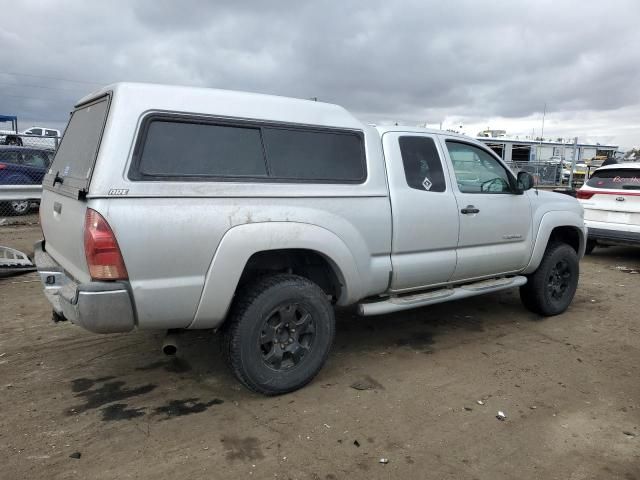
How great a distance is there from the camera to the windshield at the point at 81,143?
3.26 m

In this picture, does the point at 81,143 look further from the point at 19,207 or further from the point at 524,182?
the point at 19,207

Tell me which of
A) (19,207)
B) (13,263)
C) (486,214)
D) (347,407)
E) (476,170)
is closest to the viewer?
(347,407)

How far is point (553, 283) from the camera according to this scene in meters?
5.62

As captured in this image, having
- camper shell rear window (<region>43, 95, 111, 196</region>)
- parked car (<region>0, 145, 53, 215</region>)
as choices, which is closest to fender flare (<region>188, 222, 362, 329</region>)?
camper shell rear window (<region>43, 95, 111, 196</region>)

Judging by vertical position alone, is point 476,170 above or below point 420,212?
above

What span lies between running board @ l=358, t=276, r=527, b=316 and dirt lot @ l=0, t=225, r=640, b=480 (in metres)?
0.49

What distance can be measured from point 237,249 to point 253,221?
22cm

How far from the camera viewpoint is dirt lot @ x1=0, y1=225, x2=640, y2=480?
287cm

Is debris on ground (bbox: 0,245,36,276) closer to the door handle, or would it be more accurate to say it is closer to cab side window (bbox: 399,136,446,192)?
cab side window (bbox: 399,136,446,192)

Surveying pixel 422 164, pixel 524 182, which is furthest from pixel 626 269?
pixel 422 164

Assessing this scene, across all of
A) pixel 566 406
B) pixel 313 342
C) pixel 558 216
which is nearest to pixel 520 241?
pixel 558 216

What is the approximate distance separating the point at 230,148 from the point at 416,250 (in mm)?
1792

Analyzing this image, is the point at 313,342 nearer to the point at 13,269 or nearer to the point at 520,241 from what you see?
the point at 520,241

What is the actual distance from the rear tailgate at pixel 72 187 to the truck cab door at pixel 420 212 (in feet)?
7.25
